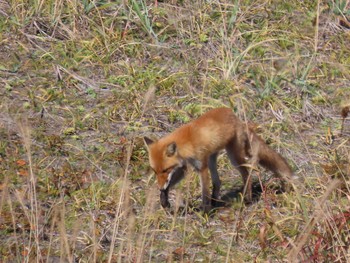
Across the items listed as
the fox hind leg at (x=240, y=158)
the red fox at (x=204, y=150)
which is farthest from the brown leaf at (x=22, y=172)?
the fox hind leg at (x=240, y=158)

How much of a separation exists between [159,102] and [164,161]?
169 cm

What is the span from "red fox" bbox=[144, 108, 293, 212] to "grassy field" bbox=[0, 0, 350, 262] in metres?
0.14

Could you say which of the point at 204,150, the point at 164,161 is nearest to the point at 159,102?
the point at 204,150

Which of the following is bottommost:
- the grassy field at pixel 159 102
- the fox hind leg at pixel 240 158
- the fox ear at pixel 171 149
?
the grassy field at pixel 159 102

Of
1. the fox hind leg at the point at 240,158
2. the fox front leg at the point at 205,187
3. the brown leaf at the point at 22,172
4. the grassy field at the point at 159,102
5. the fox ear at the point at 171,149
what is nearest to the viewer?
the grassy field at the point at 159,102

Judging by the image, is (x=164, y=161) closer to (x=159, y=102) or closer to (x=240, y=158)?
(x=240, y=158)

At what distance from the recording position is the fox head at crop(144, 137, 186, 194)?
7629 mm

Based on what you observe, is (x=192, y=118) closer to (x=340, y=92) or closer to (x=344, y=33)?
(x=340, y=92)

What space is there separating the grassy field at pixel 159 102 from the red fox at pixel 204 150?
5.4 inches

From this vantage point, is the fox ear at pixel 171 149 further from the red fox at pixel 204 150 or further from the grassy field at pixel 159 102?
the grassy field at pixel 159 102

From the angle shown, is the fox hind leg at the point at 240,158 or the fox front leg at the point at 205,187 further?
the fox hind leg at the point at 240,158

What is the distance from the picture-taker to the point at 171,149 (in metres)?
7.65

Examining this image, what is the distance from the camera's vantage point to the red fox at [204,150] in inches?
301

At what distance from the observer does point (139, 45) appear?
9930 mm
